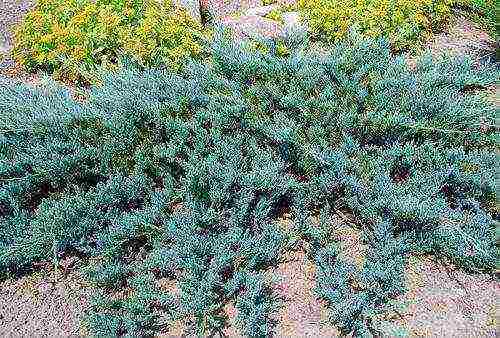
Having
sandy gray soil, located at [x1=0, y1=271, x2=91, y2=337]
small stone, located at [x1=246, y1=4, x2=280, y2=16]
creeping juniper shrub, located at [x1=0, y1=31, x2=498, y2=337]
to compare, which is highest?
small stone, located at [x1=246, y1=4, x2=280, y2=16]

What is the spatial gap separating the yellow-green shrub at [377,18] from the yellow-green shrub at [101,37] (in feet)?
3.62

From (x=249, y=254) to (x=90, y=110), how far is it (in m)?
1.44

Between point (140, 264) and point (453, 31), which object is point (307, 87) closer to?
point (140, 264)

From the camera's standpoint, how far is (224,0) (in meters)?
5.75

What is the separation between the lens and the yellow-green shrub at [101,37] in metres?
4.43

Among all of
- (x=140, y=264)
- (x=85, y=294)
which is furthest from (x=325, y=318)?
(x=85, y=294)

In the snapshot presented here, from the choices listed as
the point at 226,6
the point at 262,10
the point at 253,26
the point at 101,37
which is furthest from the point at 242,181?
the point at 226,6

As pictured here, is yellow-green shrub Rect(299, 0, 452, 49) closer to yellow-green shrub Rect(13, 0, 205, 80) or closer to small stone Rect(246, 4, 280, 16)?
small stone Rect(246, 4, 280, 16)

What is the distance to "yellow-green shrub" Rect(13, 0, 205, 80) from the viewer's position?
174 inches

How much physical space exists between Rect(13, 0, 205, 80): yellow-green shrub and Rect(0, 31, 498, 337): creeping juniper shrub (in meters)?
0.48

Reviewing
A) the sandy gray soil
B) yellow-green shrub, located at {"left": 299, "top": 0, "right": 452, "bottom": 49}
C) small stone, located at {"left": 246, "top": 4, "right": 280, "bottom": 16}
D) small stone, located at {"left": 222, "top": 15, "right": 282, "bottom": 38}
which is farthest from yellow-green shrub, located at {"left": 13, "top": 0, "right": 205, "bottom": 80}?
the sandy gray soil

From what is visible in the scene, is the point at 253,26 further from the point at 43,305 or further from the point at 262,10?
the point at 43,305

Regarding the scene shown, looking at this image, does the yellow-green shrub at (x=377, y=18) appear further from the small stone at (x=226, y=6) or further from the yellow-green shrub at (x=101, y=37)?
the yellow-green shrub at (x=101, y=37)

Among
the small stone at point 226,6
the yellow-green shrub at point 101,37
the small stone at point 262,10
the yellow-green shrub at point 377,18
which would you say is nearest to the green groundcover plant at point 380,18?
the yellow-green shrub at point 377,18
